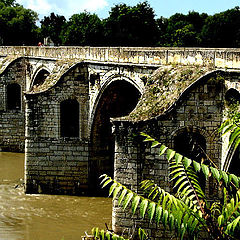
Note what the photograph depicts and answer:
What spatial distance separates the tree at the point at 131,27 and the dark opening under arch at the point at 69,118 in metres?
24.0

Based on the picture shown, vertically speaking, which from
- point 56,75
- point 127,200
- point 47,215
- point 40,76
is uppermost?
point 40,76

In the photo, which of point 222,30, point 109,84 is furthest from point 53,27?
point 109,84

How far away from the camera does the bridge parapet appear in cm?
1031

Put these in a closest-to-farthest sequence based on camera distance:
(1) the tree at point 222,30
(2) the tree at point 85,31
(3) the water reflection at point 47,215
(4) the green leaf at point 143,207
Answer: (4) the green leaf at point 143,207 → (3) the water reflection at point 47,215 → (1) the tree at point 222,30 → (2) the tree at point 85,31

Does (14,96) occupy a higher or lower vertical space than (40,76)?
lower

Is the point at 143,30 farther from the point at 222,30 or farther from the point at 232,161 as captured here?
the point at 232,161

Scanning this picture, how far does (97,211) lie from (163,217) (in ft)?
33.5

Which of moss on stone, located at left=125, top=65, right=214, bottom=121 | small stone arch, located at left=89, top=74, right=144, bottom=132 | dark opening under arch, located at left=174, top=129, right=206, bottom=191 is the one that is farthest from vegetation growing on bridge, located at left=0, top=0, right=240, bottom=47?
dark opening under arch, located at left=174, top=129, right=206, bottom=191

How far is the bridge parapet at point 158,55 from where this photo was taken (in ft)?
33.8

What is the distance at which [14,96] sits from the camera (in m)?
24.3

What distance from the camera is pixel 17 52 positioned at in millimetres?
25234

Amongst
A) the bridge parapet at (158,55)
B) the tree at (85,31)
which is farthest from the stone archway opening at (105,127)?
the tree at (85,31)

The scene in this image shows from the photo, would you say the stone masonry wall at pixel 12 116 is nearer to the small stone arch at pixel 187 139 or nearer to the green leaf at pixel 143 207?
the small stone arch at pixel 187 139

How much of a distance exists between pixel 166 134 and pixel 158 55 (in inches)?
98.0
